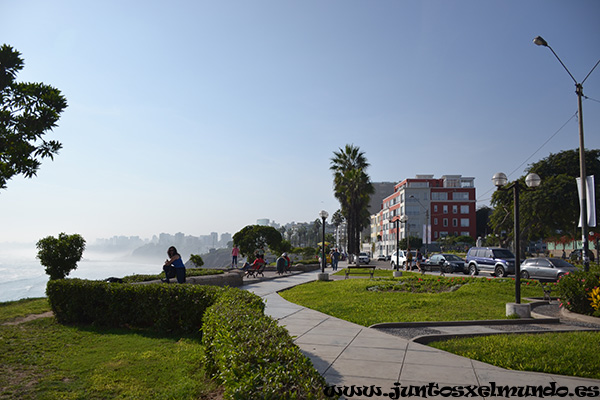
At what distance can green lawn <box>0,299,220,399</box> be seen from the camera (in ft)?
16.9

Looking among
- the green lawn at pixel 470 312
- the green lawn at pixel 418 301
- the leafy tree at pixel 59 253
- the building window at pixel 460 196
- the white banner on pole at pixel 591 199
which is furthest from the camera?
the building window at pixel 460 196

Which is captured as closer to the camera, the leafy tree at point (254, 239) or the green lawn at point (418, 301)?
the green lawn at point (418, 301)

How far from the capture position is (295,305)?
12992 millimetres

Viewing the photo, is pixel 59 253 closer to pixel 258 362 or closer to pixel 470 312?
pixel 470 312

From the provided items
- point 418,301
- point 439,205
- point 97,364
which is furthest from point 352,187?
point 439,205

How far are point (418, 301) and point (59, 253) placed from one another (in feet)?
43.6

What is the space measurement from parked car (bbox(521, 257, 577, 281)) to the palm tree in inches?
731

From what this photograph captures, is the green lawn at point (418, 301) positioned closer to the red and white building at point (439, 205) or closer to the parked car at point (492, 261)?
the parked car at point (492, 261)

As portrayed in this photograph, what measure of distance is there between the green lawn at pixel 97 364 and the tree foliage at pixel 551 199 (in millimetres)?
42333

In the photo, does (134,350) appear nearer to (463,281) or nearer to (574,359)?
(574,359)

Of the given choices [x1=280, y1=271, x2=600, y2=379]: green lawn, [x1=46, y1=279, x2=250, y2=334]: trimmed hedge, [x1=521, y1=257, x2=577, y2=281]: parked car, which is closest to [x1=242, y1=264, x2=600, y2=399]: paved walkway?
[x1=280, y1=271, x2=600, y2=379]: green lawn

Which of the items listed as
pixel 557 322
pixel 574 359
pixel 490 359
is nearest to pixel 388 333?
pixel 490 359

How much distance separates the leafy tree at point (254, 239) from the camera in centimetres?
4512

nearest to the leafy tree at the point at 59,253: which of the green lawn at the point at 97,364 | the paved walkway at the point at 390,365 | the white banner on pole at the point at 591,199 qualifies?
the green lawn at the point at 97,364
